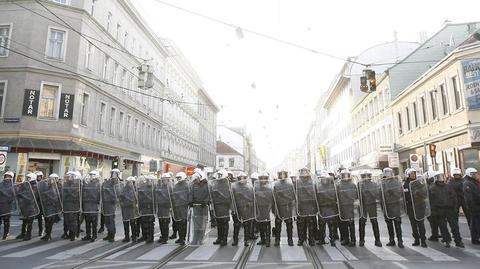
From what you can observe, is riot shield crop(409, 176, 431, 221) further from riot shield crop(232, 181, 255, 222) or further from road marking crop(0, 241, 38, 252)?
road marking crop(0, 241, 38, 252)

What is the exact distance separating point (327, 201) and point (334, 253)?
1855mm

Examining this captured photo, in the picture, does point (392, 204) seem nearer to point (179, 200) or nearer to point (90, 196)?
point (179, 200)

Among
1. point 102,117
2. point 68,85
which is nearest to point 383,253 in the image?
point 68,85

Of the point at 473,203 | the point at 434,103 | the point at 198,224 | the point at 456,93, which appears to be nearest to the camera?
the point at 473,203

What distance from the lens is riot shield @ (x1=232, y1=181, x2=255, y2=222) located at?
11.4 m

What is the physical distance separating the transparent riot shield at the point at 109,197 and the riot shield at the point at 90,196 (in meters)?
0.17

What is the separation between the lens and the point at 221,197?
11516 millimetres

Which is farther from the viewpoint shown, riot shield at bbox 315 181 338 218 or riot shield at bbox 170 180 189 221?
riot shield at bbox 170 180 189 221

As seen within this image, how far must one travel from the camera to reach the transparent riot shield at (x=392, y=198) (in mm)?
10805

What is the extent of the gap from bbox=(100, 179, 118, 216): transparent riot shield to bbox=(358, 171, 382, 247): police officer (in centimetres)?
747

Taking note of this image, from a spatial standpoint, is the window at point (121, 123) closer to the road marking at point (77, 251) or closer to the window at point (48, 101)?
the window at point (48, 101)

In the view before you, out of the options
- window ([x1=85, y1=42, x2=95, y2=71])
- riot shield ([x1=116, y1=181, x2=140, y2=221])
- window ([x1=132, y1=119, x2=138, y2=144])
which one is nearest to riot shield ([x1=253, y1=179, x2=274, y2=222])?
riot shield ([x1=116, y1=181, x2=140, y2=221])

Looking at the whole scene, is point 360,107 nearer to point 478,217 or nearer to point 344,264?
point 478,217

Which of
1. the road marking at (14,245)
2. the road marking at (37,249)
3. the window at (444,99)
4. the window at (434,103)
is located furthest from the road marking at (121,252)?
the window at (434,103)
